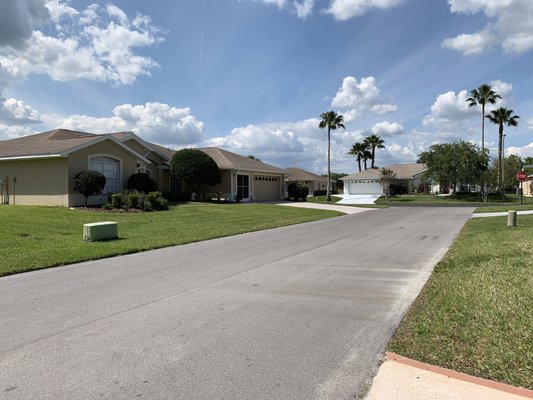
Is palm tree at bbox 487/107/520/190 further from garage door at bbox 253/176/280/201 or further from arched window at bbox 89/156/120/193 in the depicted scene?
arched window at bbox 89/156/120/193

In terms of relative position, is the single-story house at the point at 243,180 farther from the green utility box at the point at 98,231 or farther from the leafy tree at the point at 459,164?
the green utility box at the point at 98,231

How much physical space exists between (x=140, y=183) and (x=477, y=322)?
22.5m

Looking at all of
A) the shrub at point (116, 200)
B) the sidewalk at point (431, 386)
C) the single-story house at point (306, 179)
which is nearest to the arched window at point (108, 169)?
the shrub at point (116, 200)

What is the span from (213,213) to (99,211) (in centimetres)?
A: 569

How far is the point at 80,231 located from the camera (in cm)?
1424

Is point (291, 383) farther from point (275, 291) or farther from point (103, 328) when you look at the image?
point (275, 291)

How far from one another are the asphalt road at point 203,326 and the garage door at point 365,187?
48.3 metres

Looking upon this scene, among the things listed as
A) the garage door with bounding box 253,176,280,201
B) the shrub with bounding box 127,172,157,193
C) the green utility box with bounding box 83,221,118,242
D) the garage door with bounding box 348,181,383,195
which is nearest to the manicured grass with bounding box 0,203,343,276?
the green utility box with bounding box 83,221,118,242

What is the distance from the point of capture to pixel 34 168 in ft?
73.8

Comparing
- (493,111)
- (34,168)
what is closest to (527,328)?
(34,168)

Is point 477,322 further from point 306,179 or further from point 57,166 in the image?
point 306,179

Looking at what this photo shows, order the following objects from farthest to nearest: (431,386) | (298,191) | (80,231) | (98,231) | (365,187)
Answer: (365,187) < (298,191) < (80,231) < (98,231) < (431,386)

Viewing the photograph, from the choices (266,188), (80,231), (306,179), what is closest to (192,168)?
(266,188)

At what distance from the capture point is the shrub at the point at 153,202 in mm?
22094
